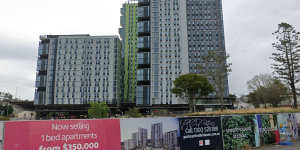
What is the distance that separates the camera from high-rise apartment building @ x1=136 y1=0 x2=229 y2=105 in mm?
88688

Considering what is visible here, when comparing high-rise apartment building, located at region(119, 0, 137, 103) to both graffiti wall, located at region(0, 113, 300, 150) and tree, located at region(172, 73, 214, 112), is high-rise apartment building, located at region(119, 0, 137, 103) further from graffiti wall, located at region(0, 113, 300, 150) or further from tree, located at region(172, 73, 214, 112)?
graffiti wall, located at region(0, 113, 300, 150)

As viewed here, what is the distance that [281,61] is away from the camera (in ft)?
112

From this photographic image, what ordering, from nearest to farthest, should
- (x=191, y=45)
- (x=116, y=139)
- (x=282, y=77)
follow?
(x=116, y=139) < (x=282, y=77) < (x=191, y=45)

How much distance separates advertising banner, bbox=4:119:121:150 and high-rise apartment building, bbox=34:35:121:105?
8912 centimetres

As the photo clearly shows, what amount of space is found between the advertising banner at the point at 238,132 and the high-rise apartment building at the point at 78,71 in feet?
283

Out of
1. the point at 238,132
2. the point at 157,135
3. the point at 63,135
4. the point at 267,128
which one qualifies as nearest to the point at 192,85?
the point at 267,128

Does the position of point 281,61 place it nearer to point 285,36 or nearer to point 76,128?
point 285,36

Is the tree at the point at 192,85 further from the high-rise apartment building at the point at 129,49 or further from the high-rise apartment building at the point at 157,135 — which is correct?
the high-rise apartment building at the point at 129,49

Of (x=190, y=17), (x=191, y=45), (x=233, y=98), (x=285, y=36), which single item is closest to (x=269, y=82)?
(x=285, y=36)

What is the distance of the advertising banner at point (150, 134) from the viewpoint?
9148 mm

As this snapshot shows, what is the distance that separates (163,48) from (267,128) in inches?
3115

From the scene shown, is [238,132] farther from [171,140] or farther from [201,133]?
[171,140]

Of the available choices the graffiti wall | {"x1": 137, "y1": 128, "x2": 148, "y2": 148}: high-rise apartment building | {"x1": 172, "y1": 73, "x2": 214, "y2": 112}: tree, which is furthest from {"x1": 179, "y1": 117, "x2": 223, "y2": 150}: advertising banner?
A: {"x1": 172, "y1": 73, "x2": 214, "y2": 112}: tree

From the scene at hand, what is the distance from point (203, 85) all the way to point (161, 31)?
44760mm
